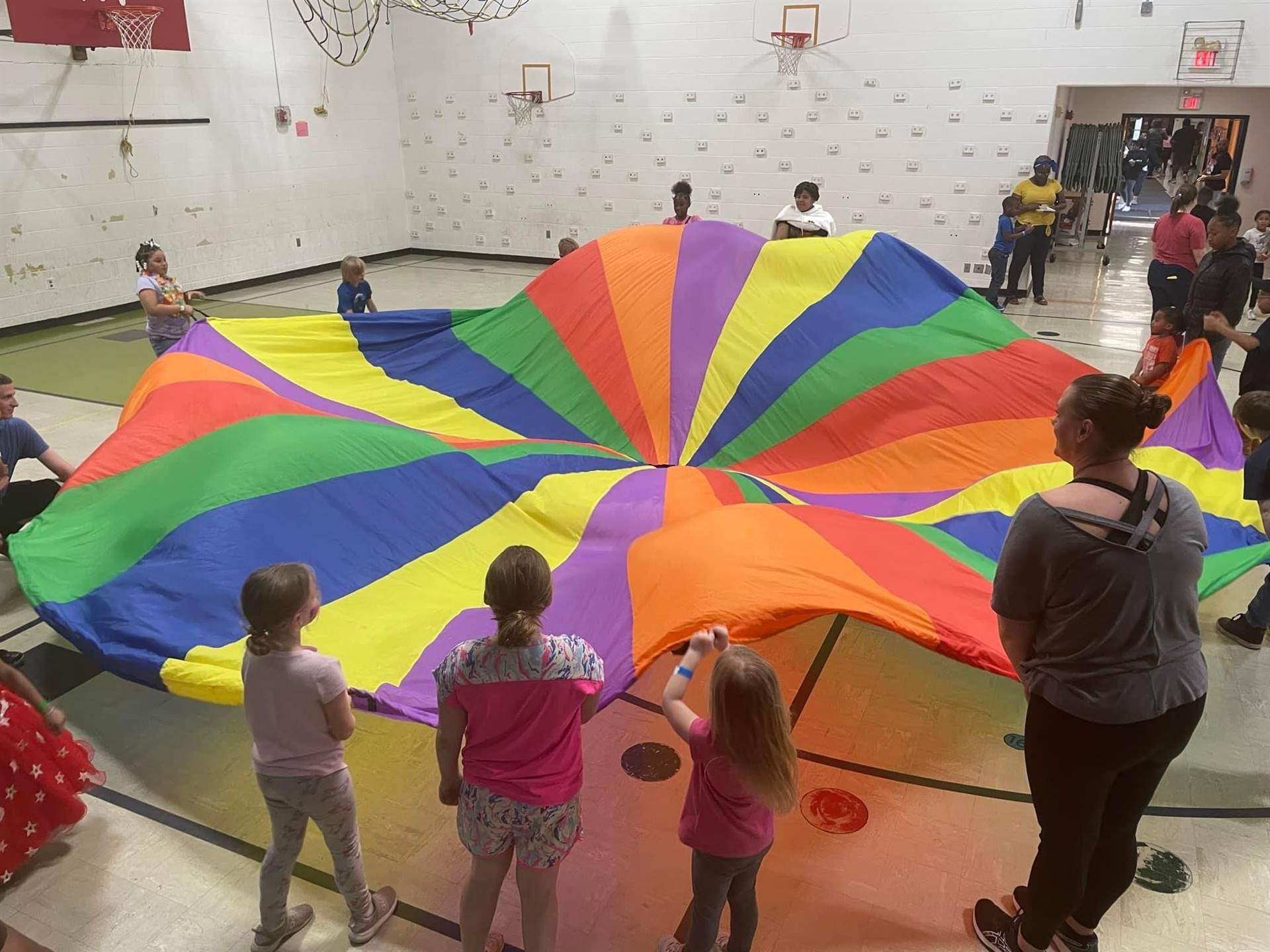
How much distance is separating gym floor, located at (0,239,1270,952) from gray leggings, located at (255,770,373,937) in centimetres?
11

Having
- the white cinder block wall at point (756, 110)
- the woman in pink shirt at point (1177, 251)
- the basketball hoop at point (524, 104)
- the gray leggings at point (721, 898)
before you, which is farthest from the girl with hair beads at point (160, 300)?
the basketball hoop at point (524, 104)

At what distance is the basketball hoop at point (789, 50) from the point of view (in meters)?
9.13

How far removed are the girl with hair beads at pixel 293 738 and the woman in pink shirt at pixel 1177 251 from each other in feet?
19.6

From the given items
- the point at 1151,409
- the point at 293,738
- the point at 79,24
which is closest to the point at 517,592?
the point at 293,738

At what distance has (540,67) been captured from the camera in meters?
10.5

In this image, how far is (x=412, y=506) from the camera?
3.00m

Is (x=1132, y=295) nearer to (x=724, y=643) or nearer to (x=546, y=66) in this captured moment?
(x=546, y=66)

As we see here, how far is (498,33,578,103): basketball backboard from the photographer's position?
34.1 feet

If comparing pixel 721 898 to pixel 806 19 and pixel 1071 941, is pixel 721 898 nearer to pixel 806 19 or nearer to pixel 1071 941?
pixel 1071 941

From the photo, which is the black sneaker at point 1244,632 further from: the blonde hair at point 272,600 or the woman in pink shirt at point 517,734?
the blonde hair at point 272,600

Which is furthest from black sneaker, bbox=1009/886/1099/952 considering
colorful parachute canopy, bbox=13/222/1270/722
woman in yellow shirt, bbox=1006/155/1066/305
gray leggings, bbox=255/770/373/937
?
woman in yellow shirt, bbox=1006/155/1066/305

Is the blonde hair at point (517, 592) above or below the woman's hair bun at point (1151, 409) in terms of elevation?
below

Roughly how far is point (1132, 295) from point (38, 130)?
10172mm

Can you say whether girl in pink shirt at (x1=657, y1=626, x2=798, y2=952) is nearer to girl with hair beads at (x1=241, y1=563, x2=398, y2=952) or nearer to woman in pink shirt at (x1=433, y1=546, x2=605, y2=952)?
woman in pink shirt at (x1=433, y1=546, x2=605, y2=952)
